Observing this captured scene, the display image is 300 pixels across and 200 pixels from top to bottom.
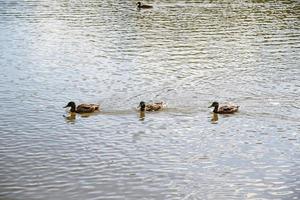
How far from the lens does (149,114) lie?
27.9 meters

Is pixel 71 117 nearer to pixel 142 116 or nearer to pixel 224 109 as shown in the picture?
Answer: pixel 142 116

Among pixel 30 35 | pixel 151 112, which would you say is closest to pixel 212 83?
pixel 151 112

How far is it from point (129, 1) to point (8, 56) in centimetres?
4573

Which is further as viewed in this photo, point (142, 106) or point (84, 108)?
point (142, 106)

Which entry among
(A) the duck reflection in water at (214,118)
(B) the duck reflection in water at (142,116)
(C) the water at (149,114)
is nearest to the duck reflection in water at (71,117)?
(C) the water at (149,114)

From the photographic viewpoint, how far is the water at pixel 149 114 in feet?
65.2

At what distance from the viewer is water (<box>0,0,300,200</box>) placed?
65.2 ft

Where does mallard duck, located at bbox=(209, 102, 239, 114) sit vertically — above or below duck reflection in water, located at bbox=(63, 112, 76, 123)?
above

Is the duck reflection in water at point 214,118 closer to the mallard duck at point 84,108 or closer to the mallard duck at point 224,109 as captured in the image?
the mallard duck at point 224,109

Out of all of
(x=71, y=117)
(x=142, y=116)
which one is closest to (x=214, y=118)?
(x=142, y=116)

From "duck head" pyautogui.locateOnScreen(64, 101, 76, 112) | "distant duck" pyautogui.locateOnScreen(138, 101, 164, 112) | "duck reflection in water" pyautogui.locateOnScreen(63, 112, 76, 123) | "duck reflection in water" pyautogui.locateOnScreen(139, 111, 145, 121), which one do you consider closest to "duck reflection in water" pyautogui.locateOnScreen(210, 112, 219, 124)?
"distant duck" pyautogui.locateOnScreen(138, 101, 164, 112)

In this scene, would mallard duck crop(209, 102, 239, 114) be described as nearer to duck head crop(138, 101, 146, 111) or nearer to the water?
the water

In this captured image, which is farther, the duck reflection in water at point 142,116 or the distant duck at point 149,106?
the distant duck at point 149,106

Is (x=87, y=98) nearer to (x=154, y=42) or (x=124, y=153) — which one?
(x=124, y=153)
